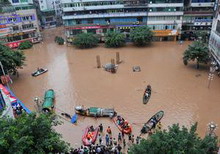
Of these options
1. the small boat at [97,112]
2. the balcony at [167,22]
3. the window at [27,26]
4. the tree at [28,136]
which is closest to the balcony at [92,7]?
the balcony at [167,22]

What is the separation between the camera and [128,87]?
71.8 feet

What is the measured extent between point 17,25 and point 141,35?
26.3 metres

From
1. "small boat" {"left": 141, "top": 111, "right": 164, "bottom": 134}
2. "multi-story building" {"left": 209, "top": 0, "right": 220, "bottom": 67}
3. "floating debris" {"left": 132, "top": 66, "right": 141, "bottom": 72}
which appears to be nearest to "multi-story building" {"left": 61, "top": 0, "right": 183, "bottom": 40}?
"multi-story building" {"left": 209, "top": 0, "right": 220, "bottom": 67}

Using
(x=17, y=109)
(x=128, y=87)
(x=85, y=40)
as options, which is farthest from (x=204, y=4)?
(x=17, y=109)

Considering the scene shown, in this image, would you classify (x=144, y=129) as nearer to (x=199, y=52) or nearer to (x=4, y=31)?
(x=199, y=52)

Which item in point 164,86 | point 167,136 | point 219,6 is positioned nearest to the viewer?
point 167,136

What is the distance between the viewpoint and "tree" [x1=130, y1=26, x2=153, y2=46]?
35.1 metres

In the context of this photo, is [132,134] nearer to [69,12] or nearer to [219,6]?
[219,6]

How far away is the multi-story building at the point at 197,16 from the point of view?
122ft

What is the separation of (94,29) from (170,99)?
26.5m

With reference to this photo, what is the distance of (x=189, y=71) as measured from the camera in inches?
982

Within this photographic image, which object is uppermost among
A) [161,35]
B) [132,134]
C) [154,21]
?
[154,21]

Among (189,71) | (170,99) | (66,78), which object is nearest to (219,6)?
(189,71)

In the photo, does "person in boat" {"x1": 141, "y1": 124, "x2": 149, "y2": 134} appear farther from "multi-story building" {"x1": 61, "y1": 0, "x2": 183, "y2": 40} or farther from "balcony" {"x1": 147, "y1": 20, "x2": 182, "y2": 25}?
"balcony" {"x1": 147, "y1": 20, "x2": 182, "y2": 25}
